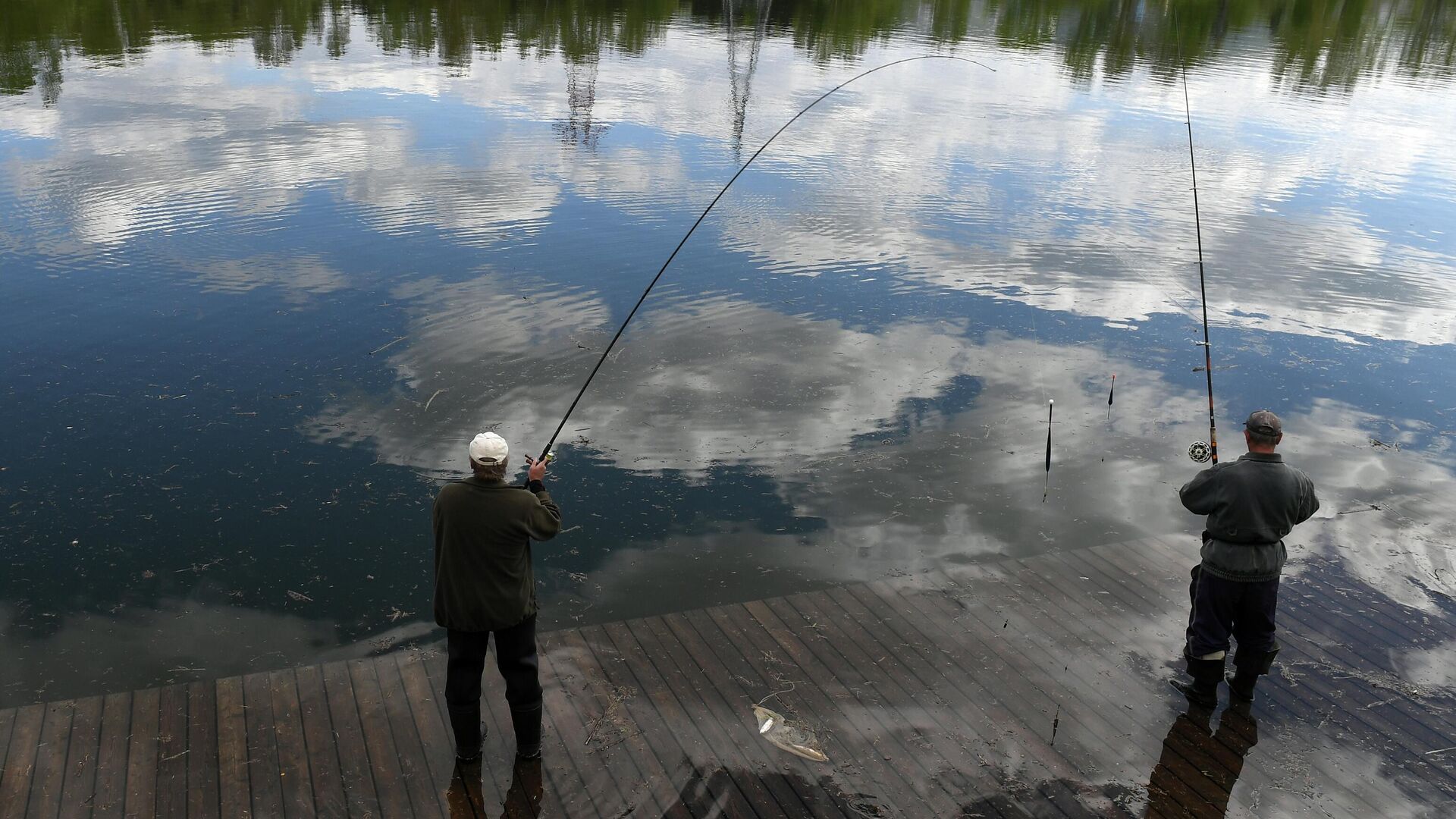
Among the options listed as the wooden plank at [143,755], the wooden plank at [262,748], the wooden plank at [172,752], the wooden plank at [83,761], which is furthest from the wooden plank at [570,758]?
the wooden plank at [83,761]

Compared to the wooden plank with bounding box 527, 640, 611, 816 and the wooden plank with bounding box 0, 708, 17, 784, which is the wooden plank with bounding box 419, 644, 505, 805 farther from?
the wooden plank with bounding box 0, 708, 17, 784

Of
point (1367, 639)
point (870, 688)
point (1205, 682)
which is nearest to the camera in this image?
point (1205, 682)

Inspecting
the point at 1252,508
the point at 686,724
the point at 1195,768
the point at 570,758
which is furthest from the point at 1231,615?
the point at 570,758

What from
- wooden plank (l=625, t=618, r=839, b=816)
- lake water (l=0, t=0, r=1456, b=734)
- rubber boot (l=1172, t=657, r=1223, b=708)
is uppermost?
rubber boot (l=1172, t=657, r=1223, b=708)

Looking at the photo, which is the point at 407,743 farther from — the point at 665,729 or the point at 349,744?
the point at 665,729

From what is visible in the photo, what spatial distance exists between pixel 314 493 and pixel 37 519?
1.41 m

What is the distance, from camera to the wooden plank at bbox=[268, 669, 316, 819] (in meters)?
3.94

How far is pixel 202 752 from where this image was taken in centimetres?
417

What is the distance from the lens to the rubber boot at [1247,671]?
15.0 feet

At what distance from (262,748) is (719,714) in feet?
5.74

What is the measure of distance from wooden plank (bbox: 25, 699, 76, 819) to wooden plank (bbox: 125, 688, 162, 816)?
22 cm

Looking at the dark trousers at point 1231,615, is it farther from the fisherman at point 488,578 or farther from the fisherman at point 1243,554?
the fisherman at point 488,578

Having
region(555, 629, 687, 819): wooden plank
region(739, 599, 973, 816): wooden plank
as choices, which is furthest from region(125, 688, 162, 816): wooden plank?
region(739, 599, 973, 816): wooden plank

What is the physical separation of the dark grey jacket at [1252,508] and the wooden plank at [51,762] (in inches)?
172
